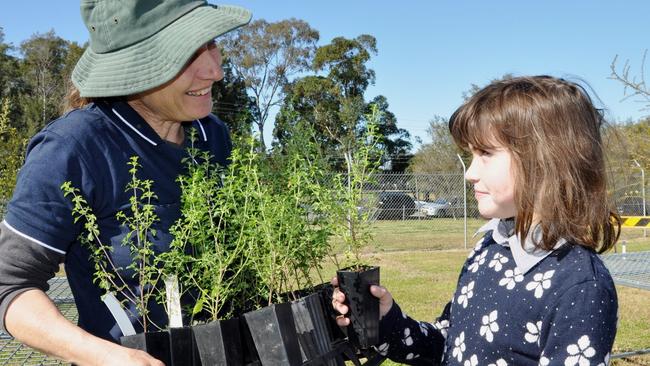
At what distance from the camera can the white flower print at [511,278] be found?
1473 mm

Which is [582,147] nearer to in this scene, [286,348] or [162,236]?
[286,348]

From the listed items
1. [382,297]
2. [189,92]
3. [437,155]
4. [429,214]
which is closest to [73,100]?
[189,92]

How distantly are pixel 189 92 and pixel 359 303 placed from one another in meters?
0.69

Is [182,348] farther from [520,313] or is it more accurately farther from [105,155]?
[520,313]

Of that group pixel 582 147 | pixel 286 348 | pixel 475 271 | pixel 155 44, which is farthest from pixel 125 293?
pixel 582 147

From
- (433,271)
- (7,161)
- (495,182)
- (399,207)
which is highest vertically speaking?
(7,161)

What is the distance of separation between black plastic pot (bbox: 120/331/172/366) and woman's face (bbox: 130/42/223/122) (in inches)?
23.3

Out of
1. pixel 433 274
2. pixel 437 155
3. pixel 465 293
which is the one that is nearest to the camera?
pixel 465 293

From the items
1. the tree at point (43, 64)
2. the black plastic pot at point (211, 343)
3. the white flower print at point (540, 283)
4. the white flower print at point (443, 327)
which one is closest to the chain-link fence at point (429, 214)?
the white flower print at point (443, 327)

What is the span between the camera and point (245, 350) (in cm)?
135

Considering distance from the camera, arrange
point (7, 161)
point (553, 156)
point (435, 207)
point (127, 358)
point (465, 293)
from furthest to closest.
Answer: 1. point (435, 207)
2. point (7, 161)
3. point (465, 293)
4. point (553, 156)
5. point (127, 358)

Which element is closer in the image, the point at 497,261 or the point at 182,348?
the point at 182,348

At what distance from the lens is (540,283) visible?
1396 mm

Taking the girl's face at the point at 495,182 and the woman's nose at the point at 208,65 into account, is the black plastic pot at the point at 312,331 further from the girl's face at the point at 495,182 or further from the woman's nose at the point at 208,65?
the woman's nose at the point at 208,65
